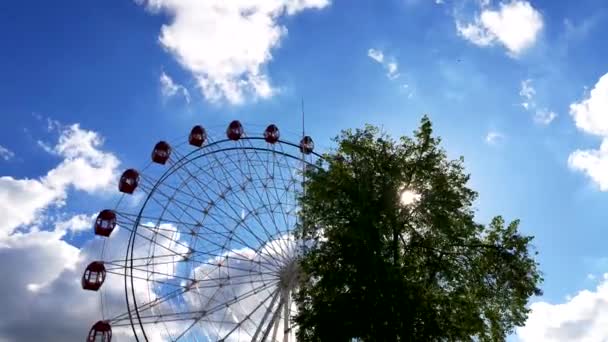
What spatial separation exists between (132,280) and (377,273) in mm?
13415

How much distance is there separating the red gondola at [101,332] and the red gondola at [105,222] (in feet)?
15.7

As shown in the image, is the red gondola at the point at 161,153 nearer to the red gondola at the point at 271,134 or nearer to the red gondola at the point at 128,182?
the red gondola at the point at 128,182

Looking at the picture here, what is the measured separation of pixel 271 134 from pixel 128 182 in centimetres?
907

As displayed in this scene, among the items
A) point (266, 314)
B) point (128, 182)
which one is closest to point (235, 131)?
point (128, 182)

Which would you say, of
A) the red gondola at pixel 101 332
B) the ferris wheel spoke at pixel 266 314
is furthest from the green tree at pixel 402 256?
the red gondola at pixel 101 332

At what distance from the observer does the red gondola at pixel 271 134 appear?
3644 centimetres

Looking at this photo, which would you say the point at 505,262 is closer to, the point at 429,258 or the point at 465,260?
the point at 465,260

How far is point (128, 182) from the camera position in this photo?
32031 mm

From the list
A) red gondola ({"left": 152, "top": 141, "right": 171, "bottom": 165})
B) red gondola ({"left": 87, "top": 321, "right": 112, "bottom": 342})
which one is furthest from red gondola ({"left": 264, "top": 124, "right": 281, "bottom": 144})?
red gondola ({"left": 87, "top": 321, "right": 112, "bottom": 342})

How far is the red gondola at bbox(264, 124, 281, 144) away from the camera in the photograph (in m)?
36.4

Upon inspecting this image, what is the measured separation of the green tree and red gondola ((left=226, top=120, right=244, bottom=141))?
1028 centimetres

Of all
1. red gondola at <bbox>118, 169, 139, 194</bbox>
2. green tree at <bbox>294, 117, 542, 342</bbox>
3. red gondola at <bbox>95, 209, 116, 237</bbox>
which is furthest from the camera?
red gondola at <bbox>118, 169, 139, 194</bbox>

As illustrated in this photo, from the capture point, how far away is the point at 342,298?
2169cm

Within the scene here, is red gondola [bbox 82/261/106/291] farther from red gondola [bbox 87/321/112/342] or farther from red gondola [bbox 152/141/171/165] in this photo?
red gondola [bbox 152/141/171/165]
